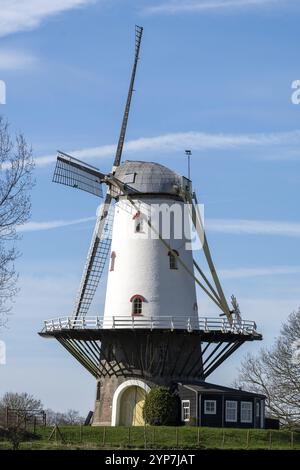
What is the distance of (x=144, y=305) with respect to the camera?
5866 centimetres

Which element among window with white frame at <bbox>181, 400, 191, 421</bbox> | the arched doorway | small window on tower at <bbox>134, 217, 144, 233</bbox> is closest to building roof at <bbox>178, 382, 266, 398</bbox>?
window with white frame at <bbox>181, 400, 191, 421</bbox>

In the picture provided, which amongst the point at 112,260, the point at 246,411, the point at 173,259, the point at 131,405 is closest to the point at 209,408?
the point at 246,411

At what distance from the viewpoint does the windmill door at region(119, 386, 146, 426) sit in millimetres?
59469

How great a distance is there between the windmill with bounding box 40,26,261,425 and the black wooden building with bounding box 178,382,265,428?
1.64 m

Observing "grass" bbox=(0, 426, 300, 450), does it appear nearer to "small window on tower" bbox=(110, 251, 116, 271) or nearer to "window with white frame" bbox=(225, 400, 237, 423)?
"window with white frame" bbox=(225, 400, 237, 423)

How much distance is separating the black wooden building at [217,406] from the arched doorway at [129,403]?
2.34 meters

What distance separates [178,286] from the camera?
59.3 meters

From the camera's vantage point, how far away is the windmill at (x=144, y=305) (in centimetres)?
5866

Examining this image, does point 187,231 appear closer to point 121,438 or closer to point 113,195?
point 113,195

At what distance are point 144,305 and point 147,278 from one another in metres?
1.28

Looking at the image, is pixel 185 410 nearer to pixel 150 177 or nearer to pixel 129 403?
pixel 129 403

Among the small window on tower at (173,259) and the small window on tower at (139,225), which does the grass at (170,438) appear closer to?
the small window on tower at (173,259)

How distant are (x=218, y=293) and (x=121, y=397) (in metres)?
6.72
